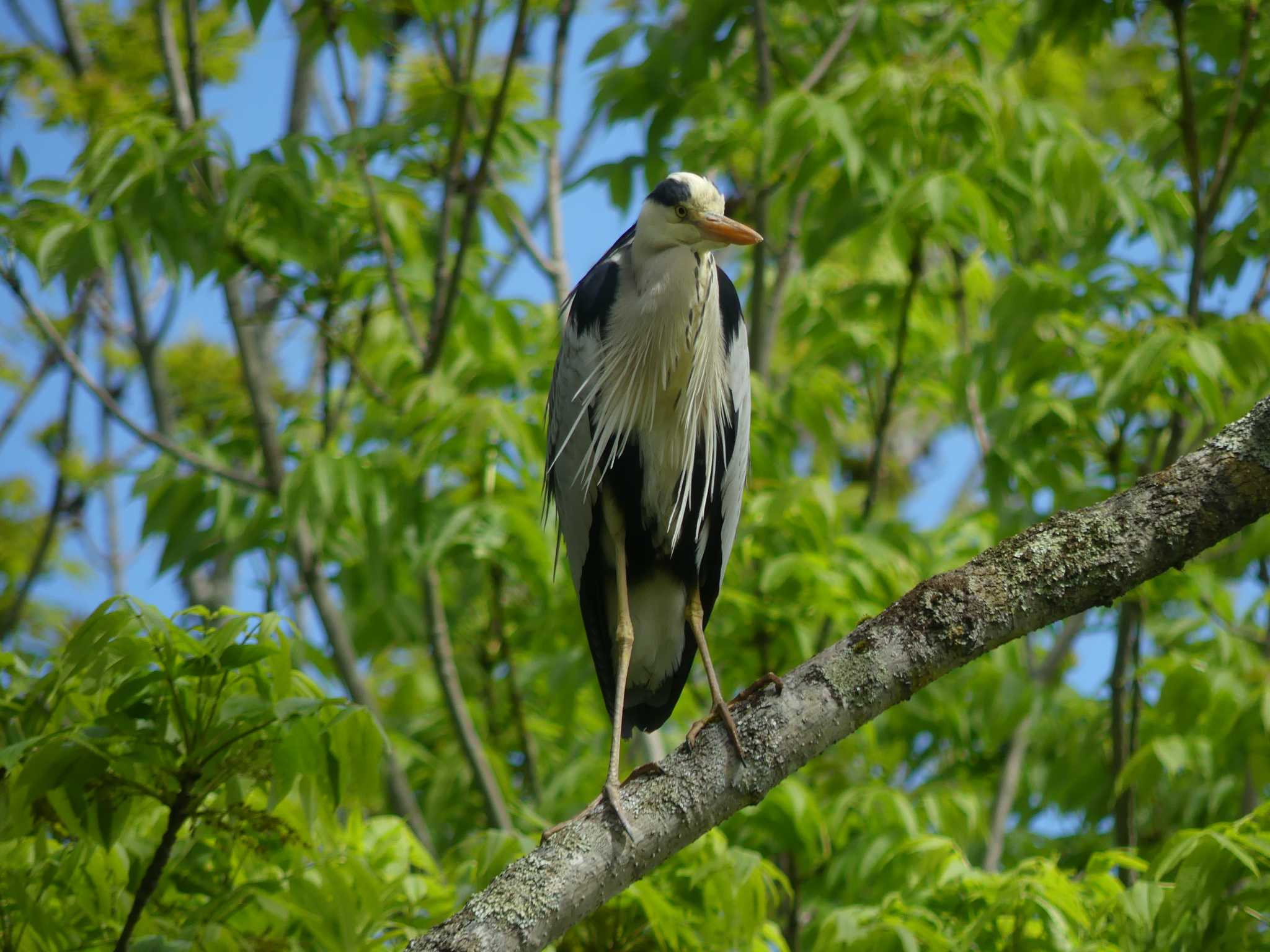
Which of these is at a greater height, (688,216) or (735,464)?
(688,216)

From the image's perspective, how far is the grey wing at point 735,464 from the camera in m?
3.13

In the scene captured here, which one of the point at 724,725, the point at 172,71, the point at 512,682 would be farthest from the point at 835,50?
the point at 724,725

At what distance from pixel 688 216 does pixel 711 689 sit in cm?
113

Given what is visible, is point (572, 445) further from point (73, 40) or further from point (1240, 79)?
point (73, 40)

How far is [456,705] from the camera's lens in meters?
4.04

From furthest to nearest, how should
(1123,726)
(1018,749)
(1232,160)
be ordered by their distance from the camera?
1. (1018,749)
2. (1123,726)
3. (1232,160)

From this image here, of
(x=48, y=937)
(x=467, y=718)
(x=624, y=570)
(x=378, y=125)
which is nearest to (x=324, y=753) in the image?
(x=48, y=937)

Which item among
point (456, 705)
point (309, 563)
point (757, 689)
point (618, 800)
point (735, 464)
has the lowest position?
point (618, 800)

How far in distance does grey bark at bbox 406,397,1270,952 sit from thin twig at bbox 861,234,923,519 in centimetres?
225

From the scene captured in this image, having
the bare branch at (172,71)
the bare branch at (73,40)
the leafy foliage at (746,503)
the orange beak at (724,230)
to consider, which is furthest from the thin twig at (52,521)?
the orange beak at (724,230)

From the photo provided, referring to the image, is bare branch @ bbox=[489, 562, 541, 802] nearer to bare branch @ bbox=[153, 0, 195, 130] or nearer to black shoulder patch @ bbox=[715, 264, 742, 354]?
black shoulder patch @ bbox=[715, 264, 742, 354]

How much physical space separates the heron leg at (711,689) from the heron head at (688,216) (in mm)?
892

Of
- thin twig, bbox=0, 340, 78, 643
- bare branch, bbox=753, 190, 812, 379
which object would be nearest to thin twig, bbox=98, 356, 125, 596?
thin twig, bbox=0, 340, 78, 643

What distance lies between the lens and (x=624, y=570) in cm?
304
